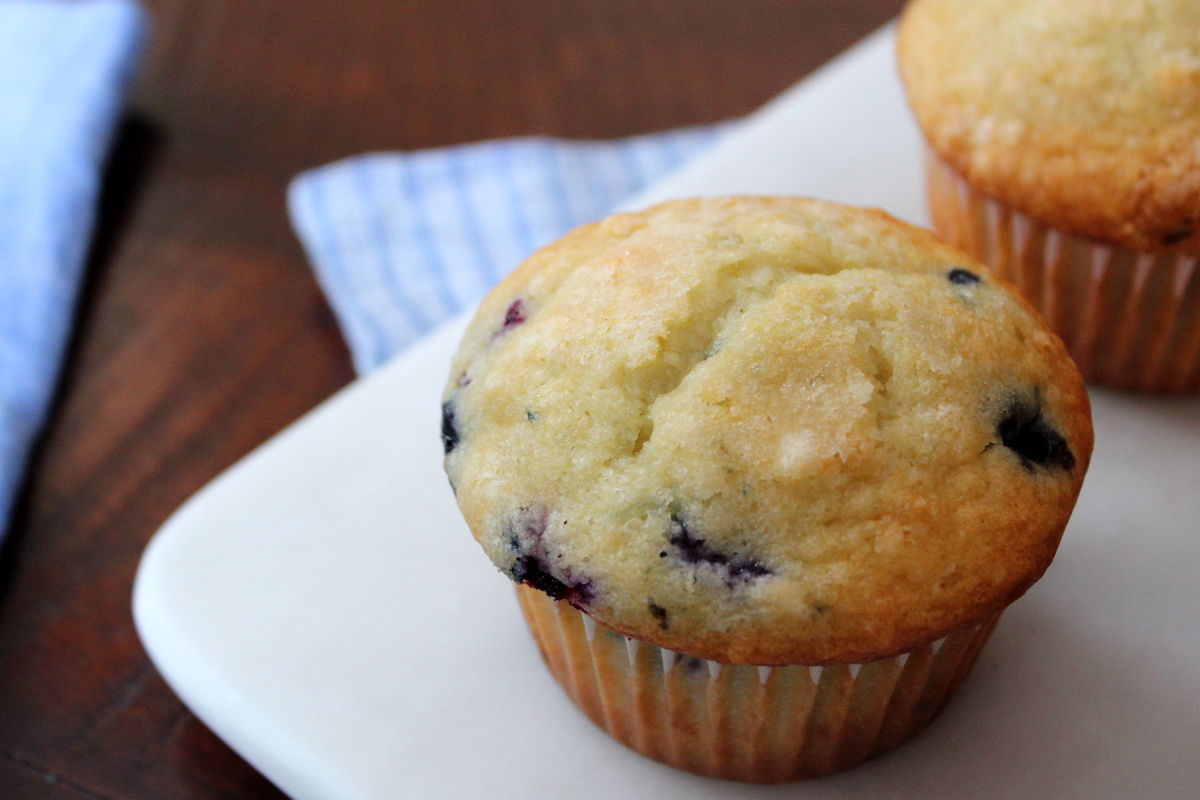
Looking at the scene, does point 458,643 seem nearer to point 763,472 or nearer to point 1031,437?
point 763,472

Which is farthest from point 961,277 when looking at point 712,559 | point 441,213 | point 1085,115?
point 441,213

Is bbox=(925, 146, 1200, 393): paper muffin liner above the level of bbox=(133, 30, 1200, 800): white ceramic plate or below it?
above

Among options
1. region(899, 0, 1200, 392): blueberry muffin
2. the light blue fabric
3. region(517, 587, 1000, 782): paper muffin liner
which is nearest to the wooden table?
the light blue fabric

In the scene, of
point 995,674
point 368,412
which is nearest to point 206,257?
point 368,412

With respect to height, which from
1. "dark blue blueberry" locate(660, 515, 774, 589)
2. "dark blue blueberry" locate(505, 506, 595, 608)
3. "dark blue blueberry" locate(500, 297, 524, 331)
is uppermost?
"dark blue blueberry" locate(500, 297, 524, 331)

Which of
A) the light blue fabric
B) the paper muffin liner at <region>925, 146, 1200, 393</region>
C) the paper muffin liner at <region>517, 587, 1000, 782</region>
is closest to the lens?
the paper muffin liner at <region>517, 587, 1000, 782</region>

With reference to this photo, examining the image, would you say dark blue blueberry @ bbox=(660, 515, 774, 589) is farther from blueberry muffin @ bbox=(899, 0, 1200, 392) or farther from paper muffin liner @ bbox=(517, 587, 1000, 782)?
blueberry muffin @ bbox=(899, 0, 1200, 392)
